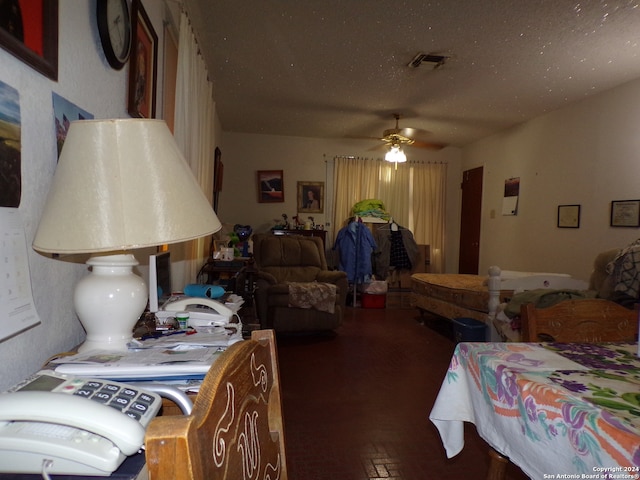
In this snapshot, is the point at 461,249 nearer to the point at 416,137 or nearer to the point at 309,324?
the point at 416,137

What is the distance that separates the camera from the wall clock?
3.78 feet

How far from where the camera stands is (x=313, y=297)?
3.91 m

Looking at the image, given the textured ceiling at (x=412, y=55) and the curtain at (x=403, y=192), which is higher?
the textured ceiling at (x=412, y=55)

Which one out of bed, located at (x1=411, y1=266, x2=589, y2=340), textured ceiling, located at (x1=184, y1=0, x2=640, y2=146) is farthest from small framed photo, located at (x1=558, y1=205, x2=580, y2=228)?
textured ceiling, located at (x1=184, y1=0, x2=640, y2=146)

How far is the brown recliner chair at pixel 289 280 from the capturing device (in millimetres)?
3926

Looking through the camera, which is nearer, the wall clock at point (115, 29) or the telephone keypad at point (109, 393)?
the telephone keypad at point (109, 393)

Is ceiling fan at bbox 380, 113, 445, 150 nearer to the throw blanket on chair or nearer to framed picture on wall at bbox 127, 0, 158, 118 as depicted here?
the throw blanket on chair

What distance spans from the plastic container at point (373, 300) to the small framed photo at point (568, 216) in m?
2.36

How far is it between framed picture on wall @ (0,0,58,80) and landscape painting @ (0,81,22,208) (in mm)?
83

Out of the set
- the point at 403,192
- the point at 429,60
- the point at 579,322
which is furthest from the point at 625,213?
the point at 403,192

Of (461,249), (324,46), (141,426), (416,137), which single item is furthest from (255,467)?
(461,249)

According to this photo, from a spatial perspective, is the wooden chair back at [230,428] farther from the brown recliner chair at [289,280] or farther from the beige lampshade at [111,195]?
the brown recliner chair at [289,280]

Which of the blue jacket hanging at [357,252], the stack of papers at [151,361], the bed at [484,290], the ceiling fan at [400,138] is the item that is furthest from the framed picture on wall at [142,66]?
the blue jacket hanging at [357,252]

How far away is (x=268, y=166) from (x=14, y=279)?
545 cm
